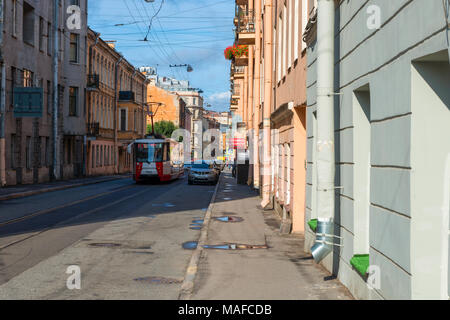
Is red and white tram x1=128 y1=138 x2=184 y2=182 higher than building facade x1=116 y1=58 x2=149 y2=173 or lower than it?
lower

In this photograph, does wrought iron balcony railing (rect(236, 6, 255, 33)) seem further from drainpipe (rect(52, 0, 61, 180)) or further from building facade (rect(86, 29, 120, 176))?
building facade (rect(86, 29, 120, 176))

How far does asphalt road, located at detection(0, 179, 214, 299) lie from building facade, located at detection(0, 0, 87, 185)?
1249 cm

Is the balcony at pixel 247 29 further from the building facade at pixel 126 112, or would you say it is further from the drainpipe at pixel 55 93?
the building facade at pixel 126 112

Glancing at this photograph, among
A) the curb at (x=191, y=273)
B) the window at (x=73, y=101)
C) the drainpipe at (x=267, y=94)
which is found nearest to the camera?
the curb at (x=191, y=273)

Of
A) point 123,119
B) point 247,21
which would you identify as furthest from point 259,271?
point 123,119

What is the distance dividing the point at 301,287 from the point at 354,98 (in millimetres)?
2519

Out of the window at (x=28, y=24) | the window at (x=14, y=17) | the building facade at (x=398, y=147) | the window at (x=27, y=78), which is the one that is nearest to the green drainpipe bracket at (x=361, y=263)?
the building facade at (x=398, y=147)

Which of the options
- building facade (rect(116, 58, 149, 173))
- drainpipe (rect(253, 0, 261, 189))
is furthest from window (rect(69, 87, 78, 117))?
drainpipe (rect(253, 0, 261, 189))

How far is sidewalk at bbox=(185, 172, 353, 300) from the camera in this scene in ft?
24.8

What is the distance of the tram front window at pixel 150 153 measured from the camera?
40.3 meters

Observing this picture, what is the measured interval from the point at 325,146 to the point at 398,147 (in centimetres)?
218

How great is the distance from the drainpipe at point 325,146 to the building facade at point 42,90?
2429 cm

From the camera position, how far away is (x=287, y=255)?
10.9 meters

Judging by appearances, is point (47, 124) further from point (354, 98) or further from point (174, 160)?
point (354, 98)
